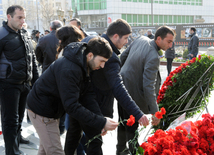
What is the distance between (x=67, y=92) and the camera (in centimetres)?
206

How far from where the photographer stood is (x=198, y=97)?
98.1 inches

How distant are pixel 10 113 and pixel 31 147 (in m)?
0.88

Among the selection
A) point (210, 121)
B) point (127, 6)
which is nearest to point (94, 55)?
point (210, 121)

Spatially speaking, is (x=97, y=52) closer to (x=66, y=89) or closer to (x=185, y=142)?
(x=66, y=89)

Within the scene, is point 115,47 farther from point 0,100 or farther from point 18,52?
point 0,100

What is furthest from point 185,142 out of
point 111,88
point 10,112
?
point 10,112

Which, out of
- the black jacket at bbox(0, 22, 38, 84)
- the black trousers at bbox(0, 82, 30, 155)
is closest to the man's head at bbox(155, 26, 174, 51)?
the black jacket at bbox(0, 22, 38, 84)

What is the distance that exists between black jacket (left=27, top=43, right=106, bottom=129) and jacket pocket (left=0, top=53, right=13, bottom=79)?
3.20ft

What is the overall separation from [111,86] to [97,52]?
51cm

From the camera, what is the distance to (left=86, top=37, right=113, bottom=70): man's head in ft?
7.04

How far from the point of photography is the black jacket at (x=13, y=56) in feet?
10.4

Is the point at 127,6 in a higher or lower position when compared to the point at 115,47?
higher

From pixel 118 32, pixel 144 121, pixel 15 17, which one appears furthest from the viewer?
pixel 15 17

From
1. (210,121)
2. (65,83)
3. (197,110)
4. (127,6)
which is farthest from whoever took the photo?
(127,6)
